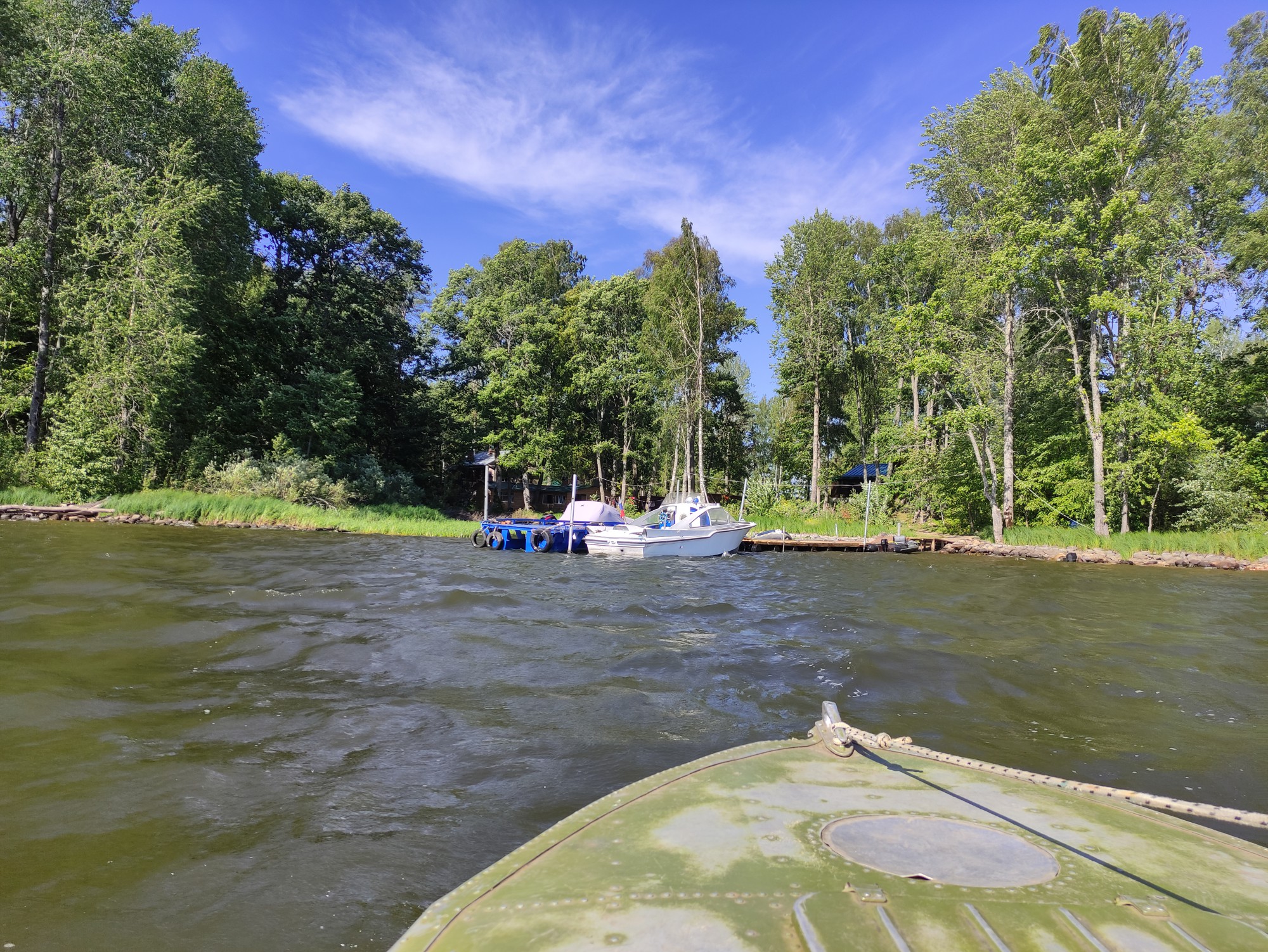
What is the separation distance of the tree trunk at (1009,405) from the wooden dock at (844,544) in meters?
2.80

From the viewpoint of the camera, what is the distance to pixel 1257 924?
2.09 metres

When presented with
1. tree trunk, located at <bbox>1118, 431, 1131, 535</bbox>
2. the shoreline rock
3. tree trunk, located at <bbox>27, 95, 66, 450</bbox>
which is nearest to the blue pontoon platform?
the shoreline rock

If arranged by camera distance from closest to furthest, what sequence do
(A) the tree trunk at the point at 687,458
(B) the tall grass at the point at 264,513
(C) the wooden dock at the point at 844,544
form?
(B) the tall grass at the point at 264,513 → (C) the wooden dock at the point at 844,544 → (A) the tree trunk at the point at 687,458

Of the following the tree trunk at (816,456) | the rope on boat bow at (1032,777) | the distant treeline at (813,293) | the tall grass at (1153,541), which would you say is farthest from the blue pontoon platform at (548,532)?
the rope on boat bow at (1032,777)

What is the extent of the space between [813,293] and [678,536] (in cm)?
2077

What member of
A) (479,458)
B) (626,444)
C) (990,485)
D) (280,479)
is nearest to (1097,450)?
(990,485)

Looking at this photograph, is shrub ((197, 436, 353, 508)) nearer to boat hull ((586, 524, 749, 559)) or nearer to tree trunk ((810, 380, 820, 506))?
boat hull ((586, 524, 749, 559))

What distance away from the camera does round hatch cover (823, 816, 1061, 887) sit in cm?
239

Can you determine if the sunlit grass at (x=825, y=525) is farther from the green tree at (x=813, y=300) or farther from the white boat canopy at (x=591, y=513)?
the white boat canopy at (x=591, y=513)

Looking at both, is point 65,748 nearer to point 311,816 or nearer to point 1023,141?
point 311,816

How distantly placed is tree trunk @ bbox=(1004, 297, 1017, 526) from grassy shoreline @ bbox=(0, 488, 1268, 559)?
1.22m

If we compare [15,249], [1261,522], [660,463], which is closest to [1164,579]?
[1261,522]

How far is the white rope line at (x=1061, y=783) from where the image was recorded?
8.76ft

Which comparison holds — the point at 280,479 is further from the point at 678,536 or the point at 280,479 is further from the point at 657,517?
the point at 678,536
